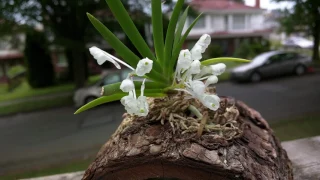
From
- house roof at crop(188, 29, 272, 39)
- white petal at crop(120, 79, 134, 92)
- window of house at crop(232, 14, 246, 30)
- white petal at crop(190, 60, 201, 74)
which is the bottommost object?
white petal at crop(120, 79, 134, 92)

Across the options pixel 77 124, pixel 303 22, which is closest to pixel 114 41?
pixel 77 124

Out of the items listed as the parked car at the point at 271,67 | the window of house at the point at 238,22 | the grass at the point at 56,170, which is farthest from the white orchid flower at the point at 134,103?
the window of house at the point at 238,22

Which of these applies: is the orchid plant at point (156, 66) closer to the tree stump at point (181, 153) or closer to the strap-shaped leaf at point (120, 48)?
the strap-shaped leaf at point (120, 48)

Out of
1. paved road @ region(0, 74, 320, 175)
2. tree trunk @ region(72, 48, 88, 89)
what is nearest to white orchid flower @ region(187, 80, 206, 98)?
paved road @ region(0, 74, 320, 175)

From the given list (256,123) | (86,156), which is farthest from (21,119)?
(256,123)

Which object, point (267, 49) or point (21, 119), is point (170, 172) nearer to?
point (21, 119)

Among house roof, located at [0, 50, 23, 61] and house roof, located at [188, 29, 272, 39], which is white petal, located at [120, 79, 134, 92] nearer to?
house roof, located at [0, 50, 23, 61]
